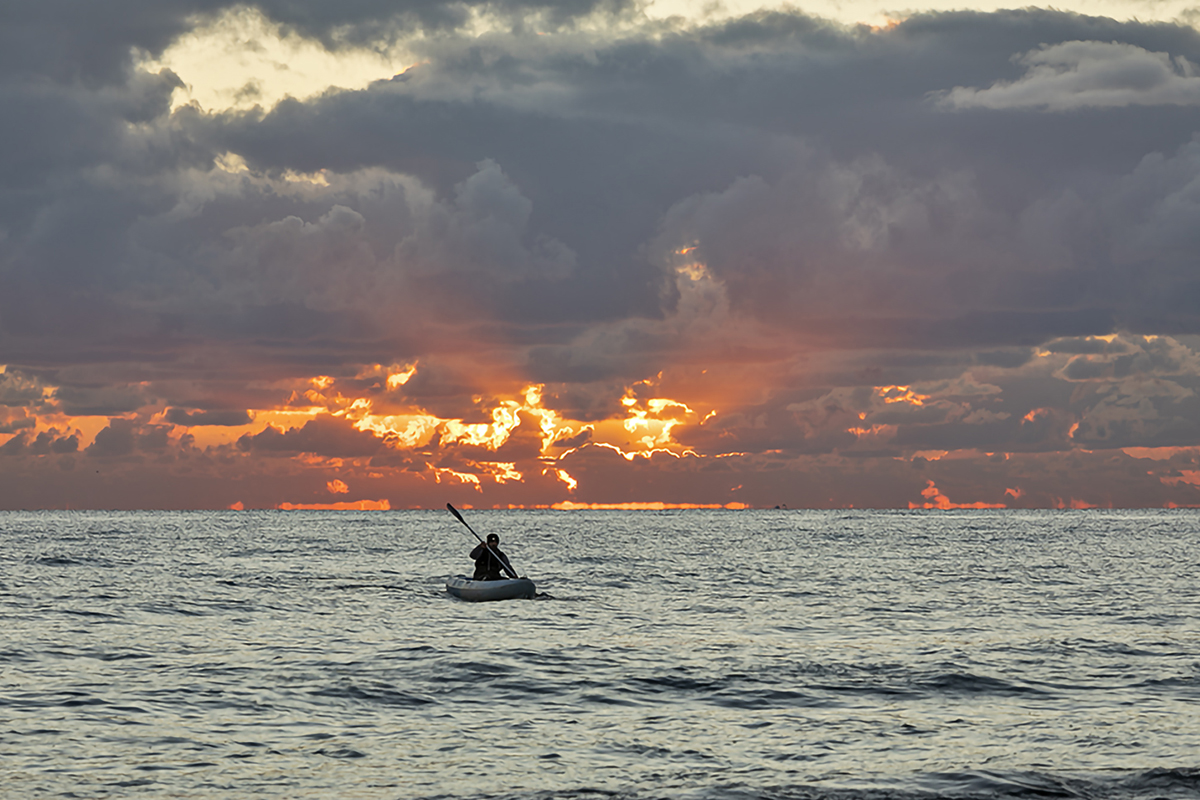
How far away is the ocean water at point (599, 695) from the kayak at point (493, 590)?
898mm

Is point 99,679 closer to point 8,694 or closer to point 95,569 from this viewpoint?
point 8,694

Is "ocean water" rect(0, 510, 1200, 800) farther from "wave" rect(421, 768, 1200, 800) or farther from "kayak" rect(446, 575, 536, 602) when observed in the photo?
"kayak" rect(446, 575, 536, 602)

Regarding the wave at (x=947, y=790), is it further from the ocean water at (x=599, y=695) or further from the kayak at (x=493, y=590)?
the kayak at (x=493, y=590)

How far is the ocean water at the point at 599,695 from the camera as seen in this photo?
60.7ft

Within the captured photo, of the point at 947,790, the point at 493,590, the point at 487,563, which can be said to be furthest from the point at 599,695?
the point at 487,563

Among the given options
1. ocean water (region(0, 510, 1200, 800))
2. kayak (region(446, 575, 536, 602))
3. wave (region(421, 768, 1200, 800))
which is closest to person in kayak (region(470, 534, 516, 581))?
kayak (region(446, 575, 536, 602))

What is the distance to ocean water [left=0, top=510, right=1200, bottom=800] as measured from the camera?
18.5 m

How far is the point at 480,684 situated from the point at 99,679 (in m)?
9.34

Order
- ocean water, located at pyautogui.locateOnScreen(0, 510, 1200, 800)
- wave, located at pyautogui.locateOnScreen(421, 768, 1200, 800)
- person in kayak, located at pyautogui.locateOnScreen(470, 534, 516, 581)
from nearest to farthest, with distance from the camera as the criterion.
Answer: wave, located at pyautogui.locateOnScreen(421, 768, 1200, 800) < ocean water, located at pyautogui.locateOnScreen(0, 510, 1200, 800) < person in kayak, located at pyautogui.locateOnScreen(470, 534, 516, 581)

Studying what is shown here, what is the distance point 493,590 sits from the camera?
48469mm

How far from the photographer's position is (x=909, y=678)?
92.8ft

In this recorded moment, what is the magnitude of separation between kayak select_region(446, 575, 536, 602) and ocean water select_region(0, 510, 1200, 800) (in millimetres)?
898

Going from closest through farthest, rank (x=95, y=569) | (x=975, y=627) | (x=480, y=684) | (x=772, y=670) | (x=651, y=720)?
(x=651, y=720), (x=480, y=684), (x=772, y=670), (x=975, y=627), (x=95, y=569)

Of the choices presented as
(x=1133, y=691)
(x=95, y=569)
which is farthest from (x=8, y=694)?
(x=95, y=569)
